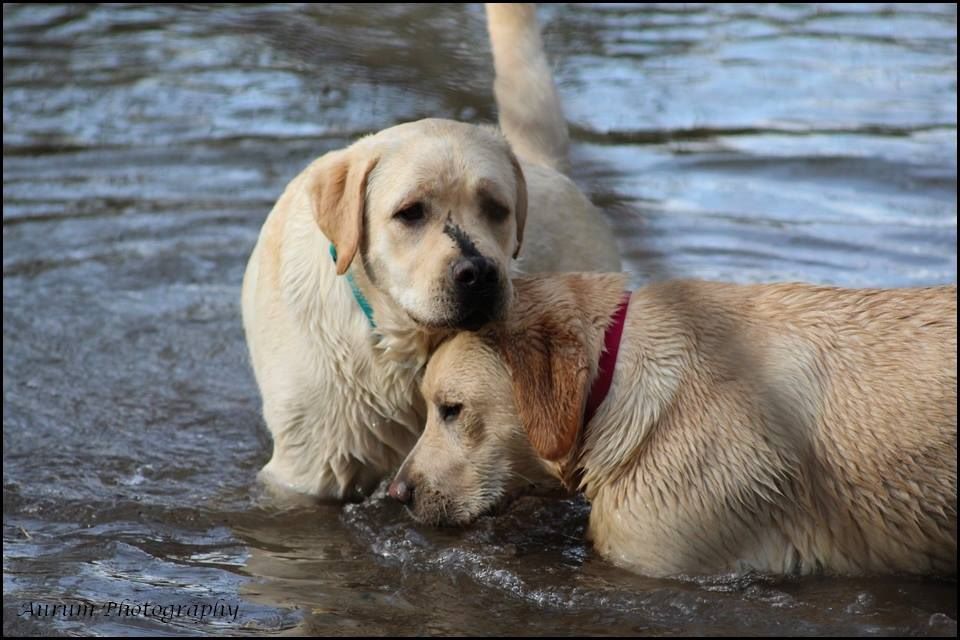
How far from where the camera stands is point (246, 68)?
1247 cm

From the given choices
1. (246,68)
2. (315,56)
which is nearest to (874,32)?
(246,68)

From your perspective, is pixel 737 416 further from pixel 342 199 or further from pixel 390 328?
pixel 342 199

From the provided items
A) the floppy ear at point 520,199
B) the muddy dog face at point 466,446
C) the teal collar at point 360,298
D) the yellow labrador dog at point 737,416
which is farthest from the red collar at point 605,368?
the teal collar at point 360,298

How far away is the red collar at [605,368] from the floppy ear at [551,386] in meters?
0.07

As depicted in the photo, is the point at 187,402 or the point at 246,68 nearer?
the point at 187,402

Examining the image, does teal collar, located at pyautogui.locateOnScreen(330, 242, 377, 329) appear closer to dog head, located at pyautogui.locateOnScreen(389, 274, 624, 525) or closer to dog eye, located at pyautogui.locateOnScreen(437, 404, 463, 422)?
dog head, located at pyautogui.locateOnScreen(389, 274, 624, 525)

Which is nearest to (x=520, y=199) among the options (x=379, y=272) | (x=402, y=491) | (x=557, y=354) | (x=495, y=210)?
(x=495, y=210)

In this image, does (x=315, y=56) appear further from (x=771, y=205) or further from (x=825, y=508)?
(x=771, y=205)

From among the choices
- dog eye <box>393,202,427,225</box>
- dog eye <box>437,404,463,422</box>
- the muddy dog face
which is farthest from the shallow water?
dog eye <box>437,404,463,422</box>

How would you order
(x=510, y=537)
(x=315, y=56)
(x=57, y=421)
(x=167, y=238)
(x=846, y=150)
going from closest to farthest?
1. (x=315, y=56)
2. (x=510, y=537)
3. (x=57, y=421)
4. (x=167, y=238)
5. (x=846, y=150)

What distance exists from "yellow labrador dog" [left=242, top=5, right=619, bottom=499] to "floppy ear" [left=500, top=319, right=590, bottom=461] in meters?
0.19

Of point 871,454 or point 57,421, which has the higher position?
point 871,454

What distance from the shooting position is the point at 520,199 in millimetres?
5344

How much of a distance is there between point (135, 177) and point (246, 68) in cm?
254
